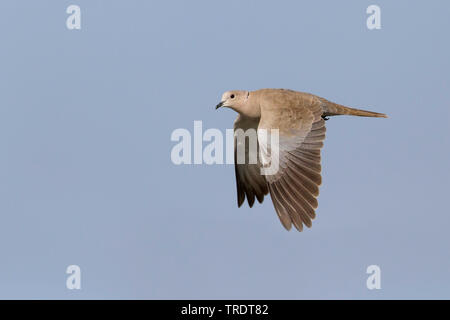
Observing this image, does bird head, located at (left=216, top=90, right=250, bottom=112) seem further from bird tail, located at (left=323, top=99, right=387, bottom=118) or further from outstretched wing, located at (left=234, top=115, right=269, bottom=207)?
bird tail, located at (left=323, top=99, right=387, bottom=118)

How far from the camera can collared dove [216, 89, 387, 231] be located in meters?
13.7

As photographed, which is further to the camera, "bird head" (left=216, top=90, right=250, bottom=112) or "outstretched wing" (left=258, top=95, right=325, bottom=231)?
"bird head" (left=216, top=90, right=250, bottom=112)

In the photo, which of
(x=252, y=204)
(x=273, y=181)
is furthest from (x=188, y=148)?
(x=252, y=204)

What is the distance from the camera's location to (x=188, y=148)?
46.2ft

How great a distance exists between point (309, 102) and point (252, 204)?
2426 mm

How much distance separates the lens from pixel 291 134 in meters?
14.2

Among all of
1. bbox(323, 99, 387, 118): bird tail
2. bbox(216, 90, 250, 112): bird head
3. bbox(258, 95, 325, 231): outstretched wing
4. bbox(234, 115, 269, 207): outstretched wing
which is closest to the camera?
bbox(258, 95, 325, 231): outstretched wing

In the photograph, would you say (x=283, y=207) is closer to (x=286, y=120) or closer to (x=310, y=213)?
(x=310, y=213)

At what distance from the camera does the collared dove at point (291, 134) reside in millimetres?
13711

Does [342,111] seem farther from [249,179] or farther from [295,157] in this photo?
[249,179]

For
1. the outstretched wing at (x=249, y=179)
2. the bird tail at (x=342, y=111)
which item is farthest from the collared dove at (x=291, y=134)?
the outstretched wing at (x=249, y=179)

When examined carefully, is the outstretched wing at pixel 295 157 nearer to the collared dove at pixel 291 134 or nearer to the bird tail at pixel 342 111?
the collared dove at pixel 291 134

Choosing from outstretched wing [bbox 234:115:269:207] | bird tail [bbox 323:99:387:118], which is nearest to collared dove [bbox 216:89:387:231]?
bird tail [bbox 323:99:387:118]

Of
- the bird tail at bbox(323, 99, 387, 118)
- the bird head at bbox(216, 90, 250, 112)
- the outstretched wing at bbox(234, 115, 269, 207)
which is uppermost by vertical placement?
the bird head at bbox(216, 90, 250, 112)
